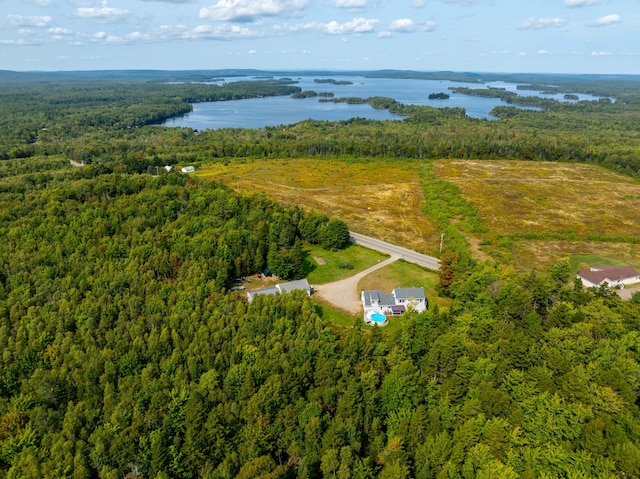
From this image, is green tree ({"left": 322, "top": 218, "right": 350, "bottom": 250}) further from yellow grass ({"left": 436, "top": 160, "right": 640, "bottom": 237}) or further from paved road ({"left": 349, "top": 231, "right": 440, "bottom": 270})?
yellow grass ({"left": 436, "top": 160, "right": 640, "bottom": 237})

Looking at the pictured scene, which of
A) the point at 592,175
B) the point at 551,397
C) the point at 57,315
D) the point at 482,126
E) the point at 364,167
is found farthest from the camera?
the point at 482,126

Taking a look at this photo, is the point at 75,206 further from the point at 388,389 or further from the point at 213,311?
the point at 388,389

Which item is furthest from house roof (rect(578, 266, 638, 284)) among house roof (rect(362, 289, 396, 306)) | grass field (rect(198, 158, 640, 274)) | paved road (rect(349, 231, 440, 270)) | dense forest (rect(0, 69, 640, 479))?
house roof (rect(362, 289, 396, 306))

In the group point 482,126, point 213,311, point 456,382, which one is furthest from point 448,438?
point 482,126

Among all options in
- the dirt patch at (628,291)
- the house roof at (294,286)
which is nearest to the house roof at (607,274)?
the dirt patch at (628,291)

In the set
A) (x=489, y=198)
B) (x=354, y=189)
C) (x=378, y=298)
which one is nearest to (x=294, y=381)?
(x=378, y=298)
